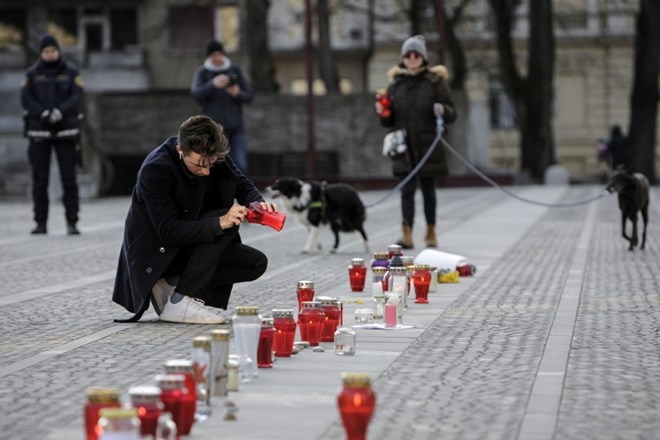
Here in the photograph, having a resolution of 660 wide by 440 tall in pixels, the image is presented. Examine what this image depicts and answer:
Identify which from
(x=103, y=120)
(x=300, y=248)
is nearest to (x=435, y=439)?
(x=300, y=248)

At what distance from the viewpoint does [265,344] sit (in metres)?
7.89

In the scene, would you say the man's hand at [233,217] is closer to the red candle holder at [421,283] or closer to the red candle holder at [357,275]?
Result: the red candle holder at [421,283]

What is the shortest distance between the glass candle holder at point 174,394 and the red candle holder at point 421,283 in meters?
5.38

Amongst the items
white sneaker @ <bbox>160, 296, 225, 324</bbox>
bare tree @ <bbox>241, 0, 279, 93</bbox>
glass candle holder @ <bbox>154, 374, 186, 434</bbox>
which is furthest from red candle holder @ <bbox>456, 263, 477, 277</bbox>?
bare tree @ <bbox>241, 0, 279, 93</bbox>

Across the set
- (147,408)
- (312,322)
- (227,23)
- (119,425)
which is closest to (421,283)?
(312,322)

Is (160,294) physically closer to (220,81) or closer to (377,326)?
(377,326)

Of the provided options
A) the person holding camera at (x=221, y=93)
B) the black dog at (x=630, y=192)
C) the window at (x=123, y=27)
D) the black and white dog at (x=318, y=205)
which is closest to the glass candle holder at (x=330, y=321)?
the black and white dog at (x=318, y=205)

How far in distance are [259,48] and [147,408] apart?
3562 cm

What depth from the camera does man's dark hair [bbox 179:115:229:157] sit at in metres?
9.07

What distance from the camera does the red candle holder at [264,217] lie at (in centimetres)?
933

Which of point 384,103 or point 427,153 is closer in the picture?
point 427,153

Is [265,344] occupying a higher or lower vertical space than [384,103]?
Answer: lower

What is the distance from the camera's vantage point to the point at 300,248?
17016 millimetres

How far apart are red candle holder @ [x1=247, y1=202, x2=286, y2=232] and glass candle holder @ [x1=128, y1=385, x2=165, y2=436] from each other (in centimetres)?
376
